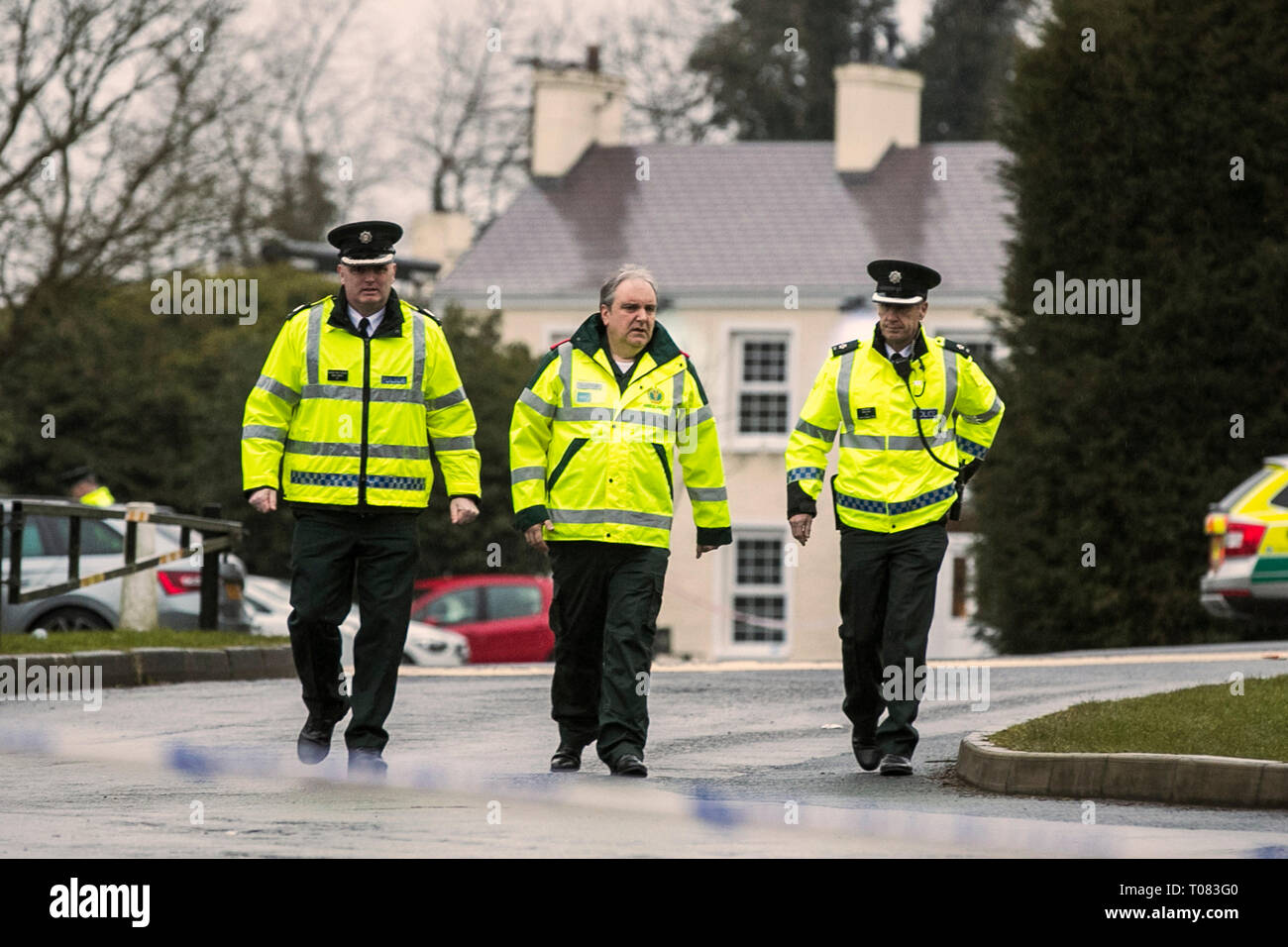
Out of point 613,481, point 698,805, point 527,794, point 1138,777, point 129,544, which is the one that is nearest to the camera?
point 698,805

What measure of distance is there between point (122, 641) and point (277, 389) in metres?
6.98

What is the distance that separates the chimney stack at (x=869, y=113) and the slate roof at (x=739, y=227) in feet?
0.88

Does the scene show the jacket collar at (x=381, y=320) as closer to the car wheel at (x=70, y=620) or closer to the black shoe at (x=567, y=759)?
the black shoe at (x=567, y=759)

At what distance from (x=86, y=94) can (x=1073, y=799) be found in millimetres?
21268

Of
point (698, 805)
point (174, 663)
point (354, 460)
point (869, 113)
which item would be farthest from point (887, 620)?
point (869, 113)

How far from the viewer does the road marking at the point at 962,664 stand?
16.7 meters

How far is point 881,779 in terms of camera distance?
9641mm

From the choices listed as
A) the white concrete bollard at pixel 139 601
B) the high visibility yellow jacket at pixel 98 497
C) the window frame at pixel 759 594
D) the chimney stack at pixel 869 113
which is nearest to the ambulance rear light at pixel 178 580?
the high visibility yellow jacket at pixel 98 497

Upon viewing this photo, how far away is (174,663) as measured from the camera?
15422mm

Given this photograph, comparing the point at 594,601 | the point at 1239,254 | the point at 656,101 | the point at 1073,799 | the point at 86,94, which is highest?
the point at 656,101

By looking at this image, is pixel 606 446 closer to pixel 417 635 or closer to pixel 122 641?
pixel 122 641

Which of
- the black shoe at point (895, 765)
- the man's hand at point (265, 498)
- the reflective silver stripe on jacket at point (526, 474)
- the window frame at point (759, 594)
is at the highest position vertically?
the reflective silver stripe on jacket at point (526, 474)
